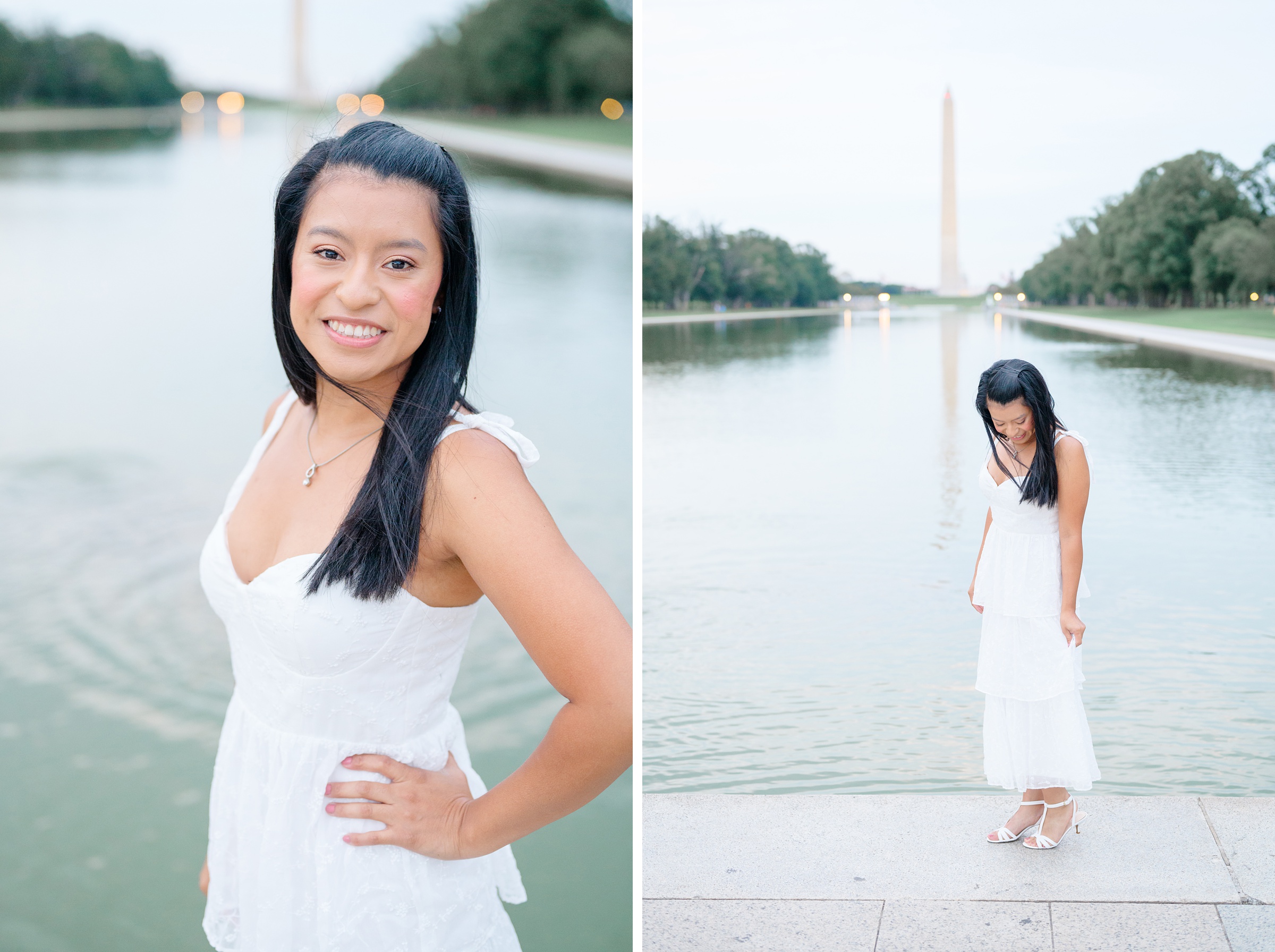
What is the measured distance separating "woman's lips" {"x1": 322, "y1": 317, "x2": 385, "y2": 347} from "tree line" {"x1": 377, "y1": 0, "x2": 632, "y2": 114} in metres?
10.0

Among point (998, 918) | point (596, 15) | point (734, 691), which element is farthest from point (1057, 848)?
point (596, 15)

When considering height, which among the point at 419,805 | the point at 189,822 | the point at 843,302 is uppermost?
the point at 843,302

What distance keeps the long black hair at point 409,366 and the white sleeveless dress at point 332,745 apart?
1.3 inches

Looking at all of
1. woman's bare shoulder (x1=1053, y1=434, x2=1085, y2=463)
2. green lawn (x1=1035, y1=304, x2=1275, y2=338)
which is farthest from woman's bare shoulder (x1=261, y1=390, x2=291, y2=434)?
green lawn (x1=1035, y1=304, x2=1275, y2=338)

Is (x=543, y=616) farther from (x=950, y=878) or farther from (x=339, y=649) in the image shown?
(x=950, y=878)

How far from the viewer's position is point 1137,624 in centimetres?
493

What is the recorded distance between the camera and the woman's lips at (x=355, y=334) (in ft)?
3.46

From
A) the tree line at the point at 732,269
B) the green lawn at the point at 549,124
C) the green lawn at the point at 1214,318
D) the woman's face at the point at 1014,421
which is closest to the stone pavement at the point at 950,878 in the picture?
the woman's face at the point at 1014,421

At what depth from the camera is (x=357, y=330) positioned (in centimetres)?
106

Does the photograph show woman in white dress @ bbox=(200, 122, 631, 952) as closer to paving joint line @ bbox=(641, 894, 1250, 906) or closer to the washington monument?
paving joint line @ bbox=(641, 894, 1250, 906)

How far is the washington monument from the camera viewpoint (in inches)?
349

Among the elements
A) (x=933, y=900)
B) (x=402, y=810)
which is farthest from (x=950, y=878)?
(x=402, y=810)

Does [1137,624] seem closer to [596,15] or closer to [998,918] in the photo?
[998,918]

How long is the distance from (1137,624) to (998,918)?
3144mm
